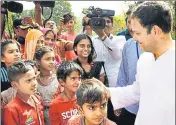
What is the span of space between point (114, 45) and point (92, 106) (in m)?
0.59

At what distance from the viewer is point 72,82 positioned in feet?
6.06

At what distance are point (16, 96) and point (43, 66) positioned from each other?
298 millimetres

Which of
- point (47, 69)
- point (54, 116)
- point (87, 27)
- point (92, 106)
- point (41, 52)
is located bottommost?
point (54, 116)

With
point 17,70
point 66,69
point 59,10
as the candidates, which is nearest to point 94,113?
point 66,69

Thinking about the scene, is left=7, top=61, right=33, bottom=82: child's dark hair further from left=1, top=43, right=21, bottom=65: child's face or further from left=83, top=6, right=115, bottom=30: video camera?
left=83, top=6, right=115, bottom=30: video camera

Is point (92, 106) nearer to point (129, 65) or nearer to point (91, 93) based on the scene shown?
point (91, 93)

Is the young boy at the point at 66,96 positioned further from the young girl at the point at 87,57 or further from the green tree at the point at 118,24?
the green tree at the point at 118,24

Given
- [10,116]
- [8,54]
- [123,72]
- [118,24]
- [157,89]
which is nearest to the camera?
[157,89]

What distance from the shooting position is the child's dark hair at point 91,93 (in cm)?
155

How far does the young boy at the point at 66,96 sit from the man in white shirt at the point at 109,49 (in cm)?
24

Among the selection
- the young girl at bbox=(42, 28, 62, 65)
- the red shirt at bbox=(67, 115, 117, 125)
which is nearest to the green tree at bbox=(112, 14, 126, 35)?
the young girl at bbox=(42, 28, 62, 65)

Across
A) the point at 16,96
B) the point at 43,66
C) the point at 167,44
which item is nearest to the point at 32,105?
the point at 16,96

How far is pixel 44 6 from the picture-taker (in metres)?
1.88

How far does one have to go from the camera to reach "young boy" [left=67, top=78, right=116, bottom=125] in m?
1.54
